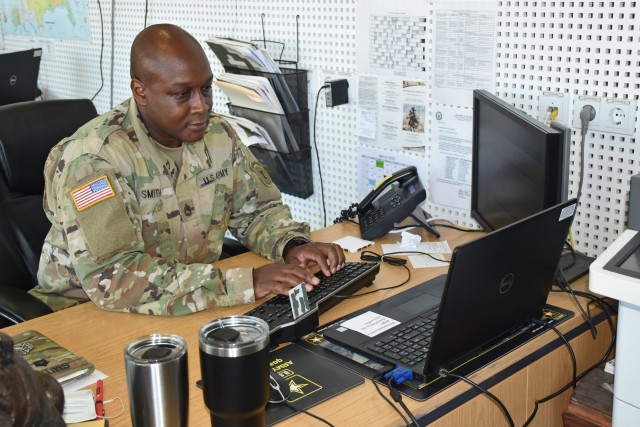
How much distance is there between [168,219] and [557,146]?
3.15 ft

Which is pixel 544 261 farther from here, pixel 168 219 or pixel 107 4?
→ pixel 107 4

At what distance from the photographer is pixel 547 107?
196cm

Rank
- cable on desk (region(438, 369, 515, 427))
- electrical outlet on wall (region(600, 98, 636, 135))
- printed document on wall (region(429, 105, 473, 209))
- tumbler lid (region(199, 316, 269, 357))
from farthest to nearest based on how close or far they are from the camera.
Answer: printed document on wall (region(429, 105, 473, 209)) → electrical outlet on wall (region(600, 98, 636, 135)) → cable on desk (region(438, 369, 515, 427)) → tumbler lid (region(199, 316, 269, 357))

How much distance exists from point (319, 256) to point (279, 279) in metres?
0.17

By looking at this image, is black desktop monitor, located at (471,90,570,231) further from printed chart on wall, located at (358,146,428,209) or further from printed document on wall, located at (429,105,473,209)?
printed chart on wall, located at (358,146,428,209)

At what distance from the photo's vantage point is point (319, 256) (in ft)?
Result: 6.09

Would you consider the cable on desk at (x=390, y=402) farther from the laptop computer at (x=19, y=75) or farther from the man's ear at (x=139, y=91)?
the laptop computer at (x=19, y=75)

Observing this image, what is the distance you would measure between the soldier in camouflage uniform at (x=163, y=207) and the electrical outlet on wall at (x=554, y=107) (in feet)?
2.14

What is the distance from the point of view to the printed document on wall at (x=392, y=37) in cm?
222

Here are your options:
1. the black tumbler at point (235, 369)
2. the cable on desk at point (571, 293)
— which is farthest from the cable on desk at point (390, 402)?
the cable on desk at point (571, 293)

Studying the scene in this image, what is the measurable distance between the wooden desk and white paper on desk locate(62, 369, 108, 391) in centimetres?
2

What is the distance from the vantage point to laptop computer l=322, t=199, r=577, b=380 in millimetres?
1299

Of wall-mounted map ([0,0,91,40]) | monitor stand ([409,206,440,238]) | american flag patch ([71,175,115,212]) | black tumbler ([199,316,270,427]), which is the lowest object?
monitor stand ([409,206,440,238])

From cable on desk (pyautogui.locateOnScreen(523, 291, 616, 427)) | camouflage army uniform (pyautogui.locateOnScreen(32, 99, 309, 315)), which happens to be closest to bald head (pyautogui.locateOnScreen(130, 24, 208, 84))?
camouflage army uniform (pyautogui.locateOnScreen(32, 99, 309, 315))
